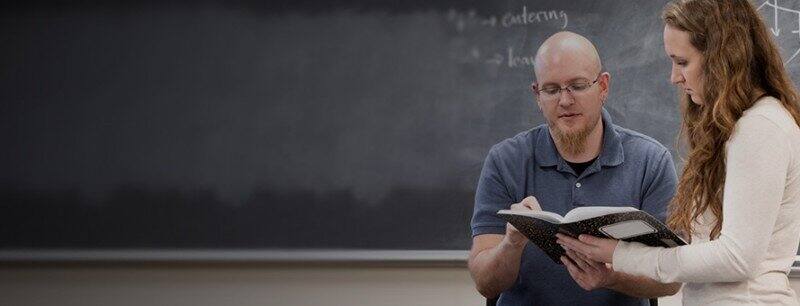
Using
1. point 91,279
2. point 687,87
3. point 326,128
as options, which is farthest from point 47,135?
point 687,87

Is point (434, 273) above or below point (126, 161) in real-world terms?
below

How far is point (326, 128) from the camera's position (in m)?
3.02

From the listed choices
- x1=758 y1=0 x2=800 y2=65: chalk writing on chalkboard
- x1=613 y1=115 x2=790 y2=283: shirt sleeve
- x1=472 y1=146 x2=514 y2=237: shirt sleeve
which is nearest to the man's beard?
x1=472 y1=146 x2=514 y2=237: shirt sleeve

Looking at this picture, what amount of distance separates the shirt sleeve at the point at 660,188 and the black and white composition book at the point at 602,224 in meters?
0.38

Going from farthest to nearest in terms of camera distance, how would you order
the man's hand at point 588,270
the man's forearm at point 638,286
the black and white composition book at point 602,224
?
the man's forearm at point 638,286
the man's hand at point 588,270
the black and white composition book at point 602,224

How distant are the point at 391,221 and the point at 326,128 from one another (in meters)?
0.37

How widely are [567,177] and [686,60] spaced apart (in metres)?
A: 0.60

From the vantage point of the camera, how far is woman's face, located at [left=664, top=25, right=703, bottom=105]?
1.43 m

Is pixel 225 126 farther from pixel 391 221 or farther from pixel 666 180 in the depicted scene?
pixel 666 180

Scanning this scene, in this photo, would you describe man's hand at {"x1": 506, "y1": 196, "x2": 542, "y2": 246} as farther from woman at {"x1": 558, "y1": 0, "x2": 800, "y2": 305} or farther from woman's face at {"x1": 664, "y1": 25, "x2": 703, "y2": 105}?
woman's face at {"x1": 664, "y1": 25, "x2": 703, "y2": 105}

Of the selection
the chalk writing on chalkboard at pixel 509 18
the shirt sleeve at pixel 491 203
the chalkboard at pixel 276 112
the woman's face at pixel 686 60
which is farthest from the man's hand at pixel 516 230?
the chalk writing on chalkboard at pixel 509 18

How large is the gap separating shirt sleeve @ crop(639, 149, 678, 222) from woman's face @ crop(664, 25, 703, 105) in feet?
1.70

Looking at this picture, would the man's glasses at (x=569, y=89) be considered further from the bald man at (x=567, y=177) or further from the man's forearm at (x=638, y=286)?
the man's forearm at (x=638, y=286)

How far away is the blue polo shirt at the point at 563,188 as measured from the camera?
1.97 m
